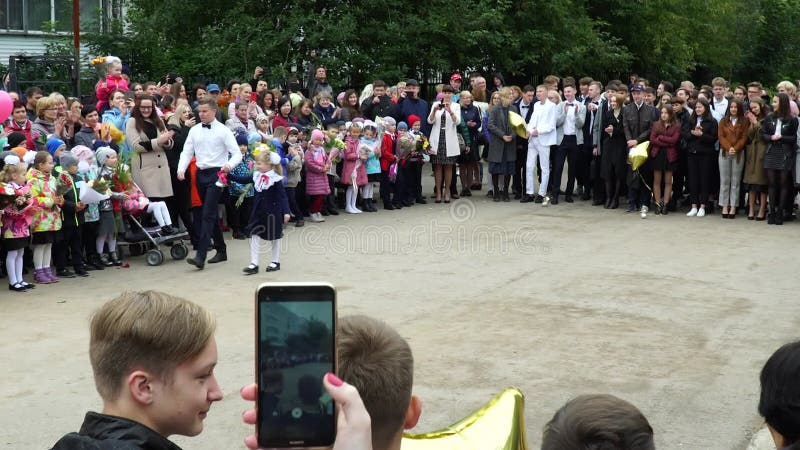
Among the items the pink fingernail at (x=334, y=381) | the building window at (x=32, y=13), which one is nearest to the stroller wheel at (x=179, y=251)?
the pink fingernail at (x=334, y=381)

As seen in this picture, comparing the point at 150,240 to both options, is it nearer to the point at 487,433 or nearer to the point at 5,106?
the point at 5,106

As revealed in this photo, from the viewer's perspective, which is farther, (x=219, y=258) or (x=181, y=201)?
(x=181, y=201)

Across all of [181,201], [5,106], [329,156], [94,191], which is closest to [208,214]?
[94,191]

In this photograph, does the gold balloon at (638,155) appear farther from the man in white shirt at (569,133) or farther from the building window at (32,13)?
the building window at (32,13)

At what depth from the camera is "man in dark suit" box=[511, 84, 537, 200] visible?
1859cm

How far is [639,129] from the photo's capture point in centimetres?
1712

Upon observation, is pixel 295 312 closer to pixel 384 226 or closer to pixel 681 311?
pixel 681 311

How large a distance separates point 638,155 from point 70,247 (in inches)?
344

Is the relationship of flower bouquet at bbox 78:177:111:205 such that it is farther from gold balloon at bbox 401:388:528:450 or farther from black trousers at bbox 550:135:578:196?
gold balloon at bbox 401:388:528:450

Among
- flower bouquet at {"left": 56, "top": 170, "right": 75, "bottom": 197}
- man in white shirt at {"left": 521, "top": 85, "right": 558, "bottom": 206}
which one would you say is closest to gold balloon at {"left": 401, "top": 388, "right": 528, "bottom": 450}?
flower bouquet at {"left": 56, "top": 170, "right": 75, "bottom": 197}

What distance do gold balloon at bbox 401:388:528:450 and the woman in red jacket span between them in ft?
45.1

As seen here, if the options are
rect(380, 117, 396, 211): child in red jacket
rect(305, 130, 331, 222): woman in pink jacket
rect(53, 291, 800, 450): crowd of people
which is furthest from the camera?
rect(380, 117, 396, 211): child in red jacket

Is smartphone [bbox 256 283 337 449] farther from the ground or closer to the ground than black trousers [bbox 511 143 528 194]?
farther from the ground

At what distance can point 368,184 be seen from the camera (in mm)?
17266
